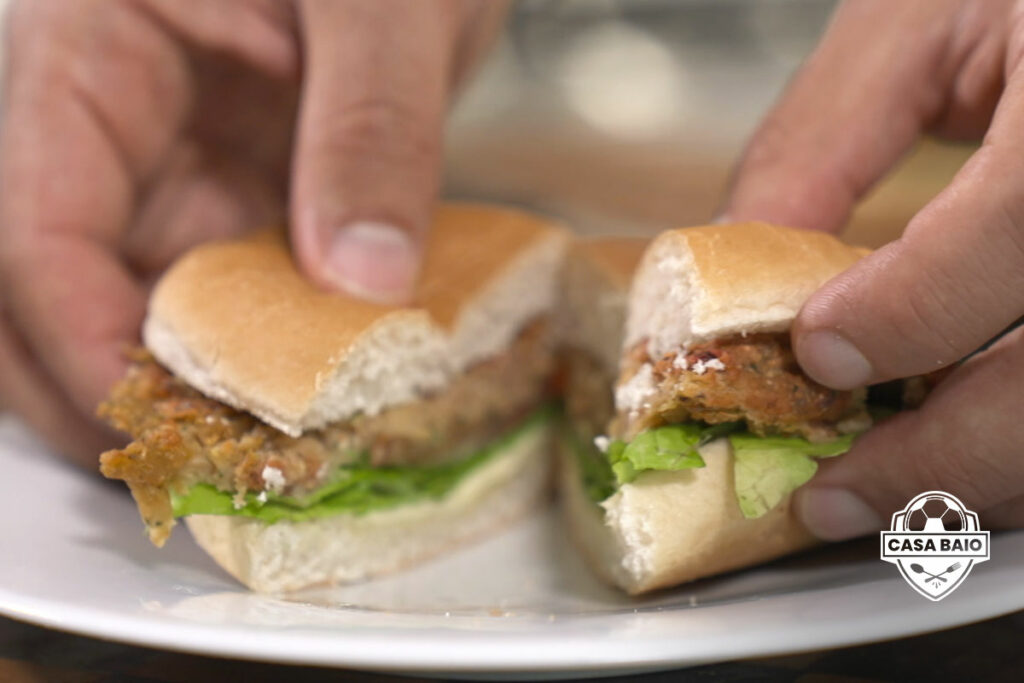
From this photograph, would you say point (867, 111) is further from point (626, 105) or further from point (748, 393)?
point (626, 105)

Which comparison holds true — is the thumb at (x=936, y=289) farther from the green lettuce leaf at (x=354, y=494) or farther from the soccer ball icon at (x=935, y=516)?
the green lettuce leaf at (x=354, y=494)

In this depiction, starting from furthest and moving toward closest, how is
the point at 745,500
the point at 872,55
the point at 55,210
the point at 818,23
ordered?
the point at 818,23 → the point at 55,210 → the point at 872,55 → the point at 745,500

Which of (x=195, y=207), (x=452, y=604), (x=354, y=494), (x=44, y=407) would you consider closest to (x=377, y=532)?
(x=354, y=494)

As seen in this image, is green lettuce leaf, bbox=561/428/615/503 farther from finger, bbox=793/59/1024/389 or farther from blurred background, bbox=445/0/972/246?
blurred background, bbox=445/0/972/246

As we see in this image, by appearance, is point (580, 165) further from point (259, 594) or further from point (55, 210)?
point (259, 594)

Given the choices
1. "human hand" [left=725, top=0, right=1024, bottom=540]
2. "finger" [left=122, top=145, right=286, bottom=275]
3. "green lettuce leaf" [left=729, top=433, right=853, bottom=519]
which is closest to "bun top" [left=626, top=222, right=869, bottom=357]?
"human hand" [left=725, top=0, right=1024, bottom=540]

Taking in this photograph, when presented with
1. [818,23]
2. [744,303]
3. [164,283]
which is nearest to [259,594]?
[164,283]
